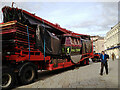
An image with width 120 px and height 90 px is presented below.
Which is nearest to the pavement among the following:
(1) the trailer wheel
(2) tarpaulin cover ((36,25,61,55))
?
(1) the trailer wheel

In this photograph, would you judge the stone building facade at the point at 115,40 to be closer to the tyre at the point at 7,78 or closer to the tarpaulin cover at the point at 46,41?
the tarpaulin cover at the point at 46,41

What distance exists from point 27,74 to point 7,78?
1155 millimetres

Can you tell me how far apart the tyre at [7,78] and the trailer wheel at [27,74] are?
19.6 inches

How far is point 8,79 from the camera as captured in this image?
577 centimetres

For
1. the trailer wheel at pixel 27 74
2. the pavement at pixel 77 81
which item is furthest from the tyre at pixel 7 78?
the pavement at pixel 77 81

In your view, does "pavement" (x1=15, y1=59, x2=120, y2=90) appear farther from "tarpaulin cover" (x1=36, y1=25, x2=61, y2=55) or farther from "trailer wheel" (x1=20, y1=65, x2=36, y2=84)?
"tarpaulin cover" (x1=36, y1=25, x2=61, y2=55)

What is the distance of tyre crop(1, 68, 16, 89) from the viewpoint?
18.2 feet

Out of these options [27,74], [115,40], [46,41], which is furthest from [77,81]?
[115,40]

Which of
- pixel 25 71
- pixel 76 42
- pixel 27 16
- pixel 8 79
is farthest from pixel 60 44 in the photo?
pixel 8 79

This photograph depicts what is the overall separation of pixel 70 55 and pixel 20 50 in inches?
220

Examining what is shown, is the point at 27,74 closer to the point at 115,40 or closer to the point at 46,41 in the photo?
the point at 46,41

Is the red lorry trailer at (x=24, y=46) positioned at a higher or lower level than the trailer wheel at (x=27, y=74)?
higher

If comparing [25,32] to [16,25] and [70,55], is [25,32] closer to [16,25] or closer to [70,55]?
[16,25]

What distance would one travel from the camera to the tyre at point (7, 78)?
5.54 metres
